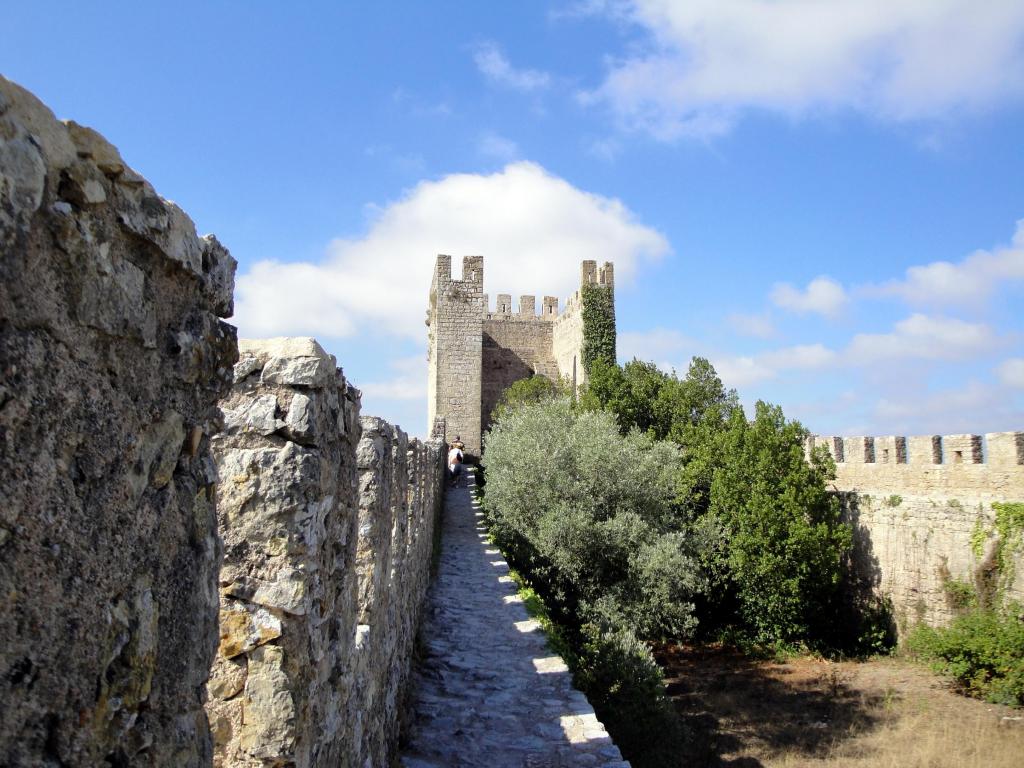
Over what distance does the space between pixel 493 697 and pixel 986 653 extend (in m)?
9.94

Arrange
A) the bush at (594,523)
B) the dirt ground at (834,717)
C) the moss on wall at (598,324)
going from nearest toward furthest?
1. the dirt ground at (834,717)
2. the bush at (594,523)
3. the moss on wall at (598,324)

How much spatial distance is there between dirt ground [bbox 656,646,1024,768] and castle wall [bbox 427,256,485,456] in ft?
52.6

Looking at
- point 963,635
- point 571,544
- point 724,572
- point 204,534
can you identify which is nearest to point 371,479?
point 204,534

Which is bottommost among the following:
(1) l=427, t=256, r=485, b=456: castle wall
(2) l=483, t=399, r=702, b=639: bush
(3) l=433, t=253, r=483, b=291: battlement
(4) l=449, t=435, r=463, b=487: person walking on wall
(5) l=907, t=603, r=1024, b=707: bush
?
(5) l=907, t=603, r=1024, b=707: bush

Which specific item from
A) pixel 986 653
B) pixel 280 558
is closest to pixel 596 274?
pixel 986 653

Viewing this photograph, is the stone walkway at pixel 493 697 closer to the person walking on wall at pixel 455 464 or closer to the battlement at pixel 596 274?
the person walking on wall at pixel 455 464

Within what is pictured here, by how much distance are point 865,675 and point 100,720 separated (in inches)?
621

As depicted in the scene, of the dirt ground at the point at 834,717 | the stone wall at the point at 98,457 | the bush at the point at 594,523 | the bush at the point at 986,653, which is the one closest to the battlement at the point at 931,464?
the bush at the point at 986,653

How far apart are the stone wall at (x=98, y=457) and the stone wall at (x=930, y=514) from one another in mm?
14357

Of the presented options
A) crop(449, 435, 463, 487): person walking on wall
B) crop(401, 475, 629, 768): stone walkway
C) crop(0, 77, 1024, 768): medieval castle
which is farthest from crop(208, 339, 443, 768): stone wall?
crop(449, 435, 463, 487): person walking on wall

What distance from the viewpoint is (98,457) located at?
1.25 m

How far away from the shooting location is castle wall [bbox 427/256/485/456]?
30141mm

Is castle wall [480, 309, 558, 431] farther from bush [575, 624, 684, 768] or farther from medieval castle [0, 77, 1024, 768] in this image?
medieval castle [0, 77, 1024, 768]

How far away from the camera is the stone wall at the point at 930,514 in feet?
44.7
